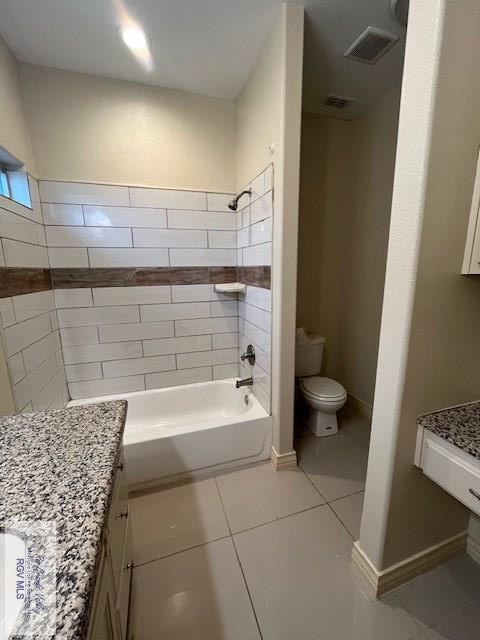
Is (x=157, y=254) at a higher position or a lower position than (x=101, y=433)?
higher

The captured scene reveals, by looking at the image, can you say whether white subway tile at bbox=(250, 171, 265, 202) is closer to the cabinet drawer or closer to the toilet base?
the cabinet drawer

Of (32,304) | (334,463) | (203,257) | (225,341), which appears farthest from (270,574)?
(203,257)

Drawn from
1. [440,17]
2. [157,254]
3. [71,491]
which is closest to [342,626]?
[71,491]

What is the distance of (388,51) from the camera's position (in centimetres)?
152

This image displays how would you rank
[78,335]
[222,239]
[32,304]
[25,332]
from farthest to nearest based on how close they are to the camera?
[222,239]
[78,335]
[32,304]
[25,332]

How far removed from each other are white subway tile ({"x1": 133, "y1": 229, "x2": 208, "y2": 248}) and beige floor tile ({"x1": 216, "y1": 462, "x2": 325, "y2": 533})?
5.38 feet

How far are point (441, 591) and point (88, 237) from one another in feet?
8.55

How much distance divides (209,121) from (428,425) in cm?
227

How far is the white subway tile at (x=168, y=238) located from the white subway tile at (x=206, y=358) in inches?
34.1

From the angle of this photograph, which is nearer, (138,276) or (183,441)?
(183,441)

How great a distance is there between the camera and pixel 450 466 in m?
0.90

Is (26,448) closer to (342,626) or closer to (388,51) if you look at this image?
(342,626)

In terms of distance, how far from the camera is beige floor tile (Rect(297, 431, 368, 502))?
63.9 inches

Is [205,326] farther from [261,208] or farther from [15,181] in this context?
[15,181]
